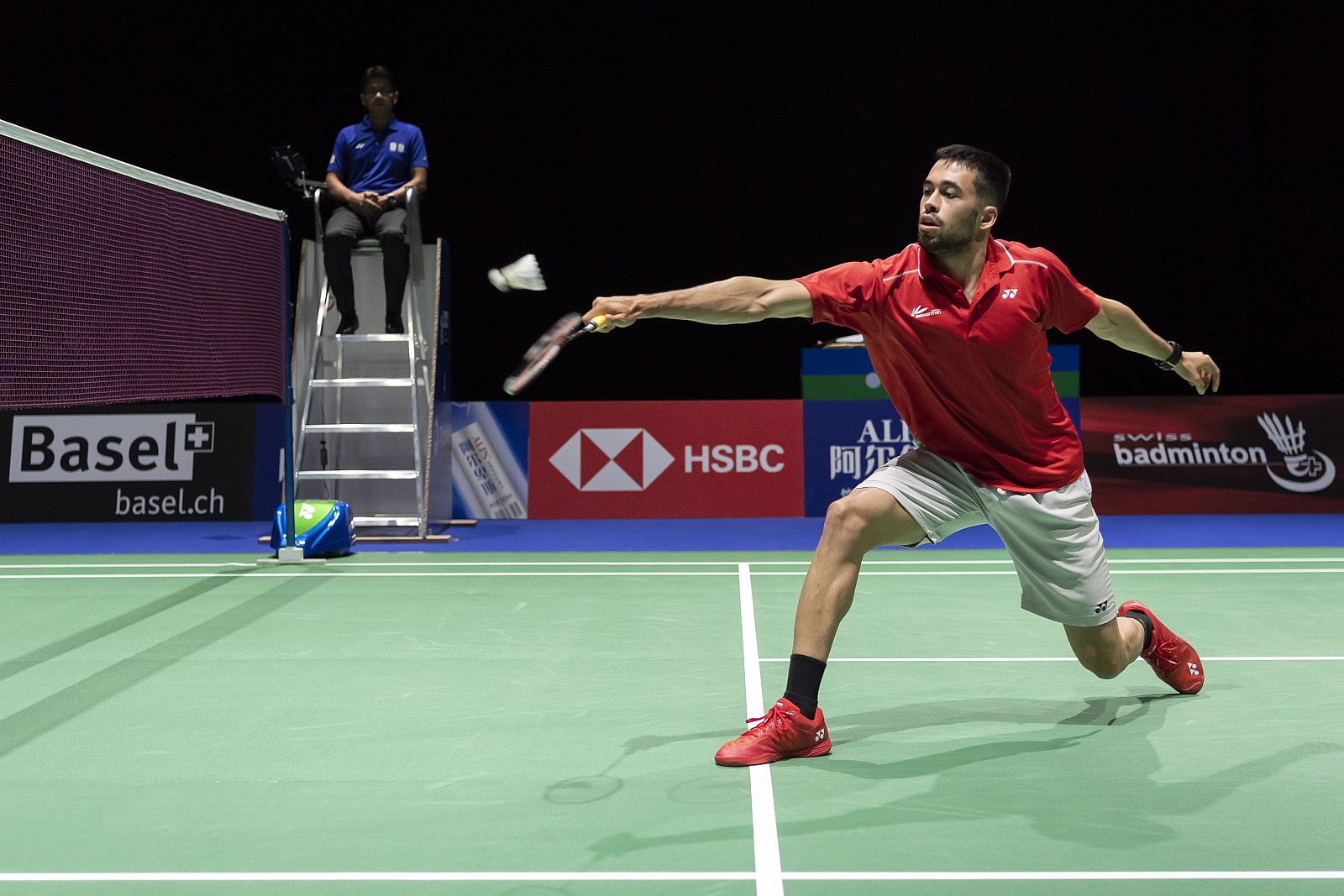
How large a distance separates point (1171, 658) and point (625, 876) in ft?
7.25

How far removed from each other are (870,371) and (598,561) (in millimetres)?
3170

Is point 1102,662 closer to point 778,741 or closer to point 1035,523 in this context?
point 1035,523

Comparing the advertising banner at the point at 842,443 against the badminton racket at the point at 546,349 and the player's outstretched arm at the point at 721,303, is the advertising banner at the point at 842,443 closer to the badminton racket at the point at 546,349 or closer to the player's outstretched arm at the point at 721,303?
the player's outstretched arm at the point at 721,303

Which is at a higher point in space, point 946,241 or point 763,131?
point 763,131

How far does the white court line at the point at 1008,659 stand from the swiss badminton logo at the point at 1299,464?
17.0 feet

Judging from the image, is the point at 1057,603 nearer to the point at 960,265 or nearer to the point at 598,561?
the point at 960,265

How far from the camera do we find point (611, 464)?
916 centimetres

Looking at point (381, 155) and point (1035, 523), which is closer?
point (1035, 523)

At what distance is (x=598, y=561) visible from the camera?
22.7 feet

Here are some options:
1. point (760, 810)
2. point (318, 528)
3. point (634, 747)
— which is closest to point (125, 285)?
point (318, 528)

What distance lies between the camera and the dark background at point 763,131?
10812 mm

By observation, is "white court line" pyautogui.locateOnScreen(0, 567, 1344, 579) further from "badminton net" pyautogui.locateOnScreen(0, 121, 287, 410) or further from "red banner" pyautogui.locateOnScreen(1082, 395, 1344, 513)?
"red banner" pyautogui.locateOnScreen(1082, 395, 1344, 513)

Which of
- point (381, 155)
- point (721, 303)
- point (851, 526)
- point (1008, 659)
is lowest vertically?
point (1008, 659)

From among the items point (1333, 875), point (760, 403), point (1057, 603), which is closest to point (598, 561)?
point (760, 403)
